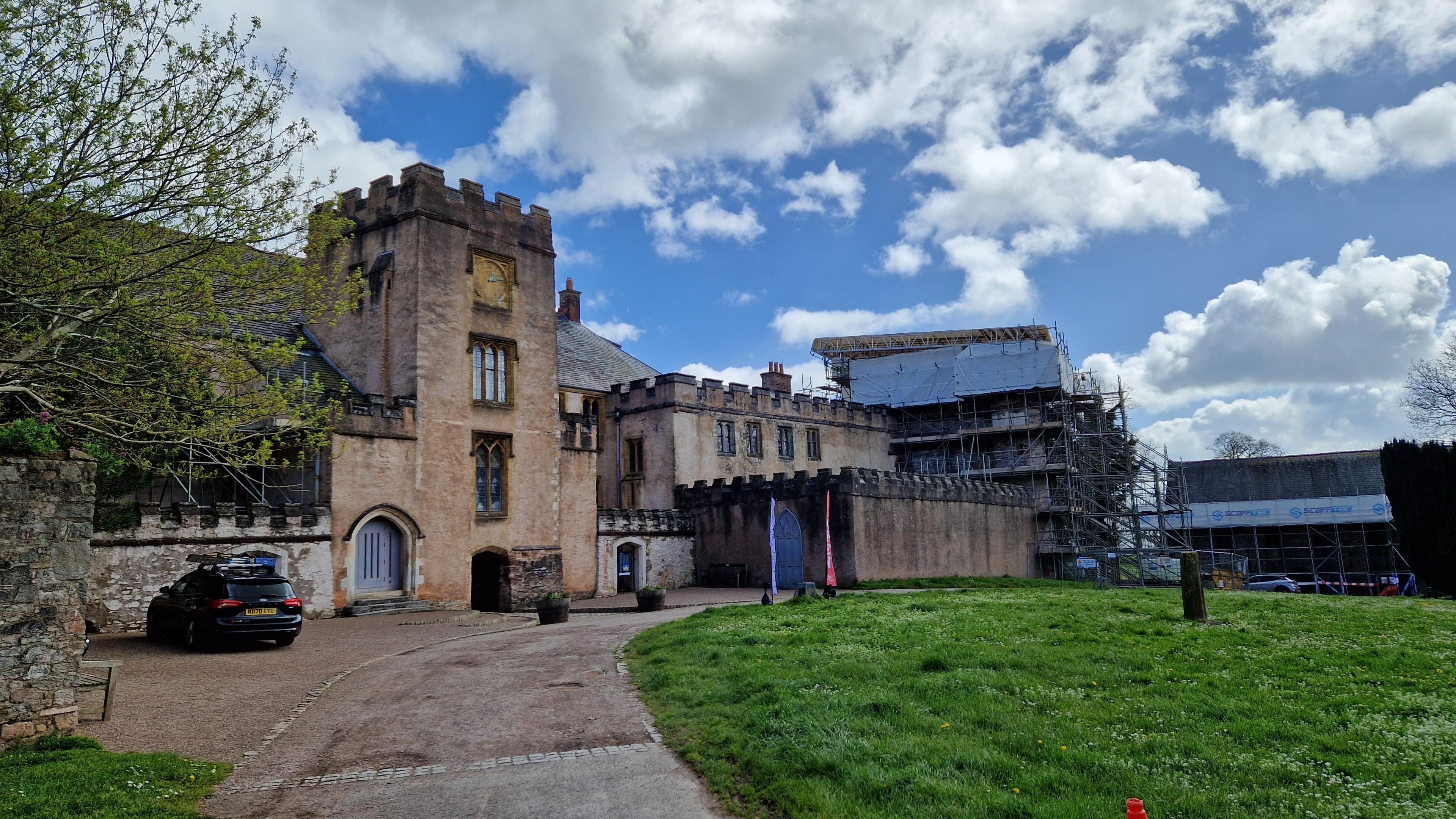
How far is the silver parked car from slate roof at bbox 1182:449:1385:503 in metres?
7.21

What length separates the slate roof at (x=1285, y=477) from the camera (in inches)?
1719

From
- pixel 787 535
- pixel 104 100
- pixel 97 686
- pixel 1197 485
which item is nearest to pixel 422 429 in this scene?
pixel 787 535

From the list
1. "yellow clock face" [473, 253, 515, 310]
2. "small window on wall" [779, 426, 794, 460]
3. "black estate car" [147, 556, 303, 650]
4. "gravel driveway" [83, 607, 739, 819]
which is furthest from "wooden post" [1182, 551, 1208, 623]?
"small window on wall" [779, 426, 794, 460]

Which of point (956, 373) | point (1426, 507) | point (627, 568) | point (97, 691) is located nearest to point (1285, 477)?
point (956, 373)

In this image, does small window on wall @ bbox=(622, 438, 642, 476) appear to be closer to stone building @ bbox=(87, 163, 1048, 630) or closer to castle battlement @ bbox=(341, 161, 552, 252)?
stone building @ bbox=(87, 163, 1048, 630)

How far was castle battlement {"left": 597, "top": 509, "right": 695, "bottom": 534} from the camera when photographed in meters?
30.9

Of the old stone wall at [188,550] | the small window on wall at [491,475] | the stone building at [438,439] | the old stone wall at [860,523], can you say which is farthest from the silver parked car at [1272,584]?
the old stone wall at [188,550]

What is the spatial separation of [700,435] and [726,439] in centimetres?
182

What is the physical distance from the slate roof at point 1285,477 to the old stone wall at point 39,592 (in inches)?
1876

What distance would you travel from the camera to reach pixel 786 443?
135 feet

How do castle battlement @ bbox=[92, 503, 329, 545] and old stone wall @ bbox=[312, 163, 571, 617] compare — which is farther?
old stone wall @ bbox=[312, 163, 571, 617]

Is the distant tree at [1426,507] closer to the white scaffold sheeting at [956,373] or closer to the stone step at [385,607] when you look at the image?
the white scaffold sheeting at [956,373]

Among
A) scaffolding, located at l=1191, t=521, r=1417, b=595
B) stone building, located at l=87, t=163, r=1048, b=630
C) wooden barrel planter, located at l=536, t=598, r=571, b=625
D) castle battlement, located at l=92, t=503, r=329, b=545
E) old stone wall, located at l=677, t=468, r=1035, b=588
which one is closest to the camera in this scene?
castle battlement, located at l=92, t=503, r=329, b=545

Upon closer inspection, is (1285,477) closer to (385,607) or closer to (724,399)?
(724,399)
